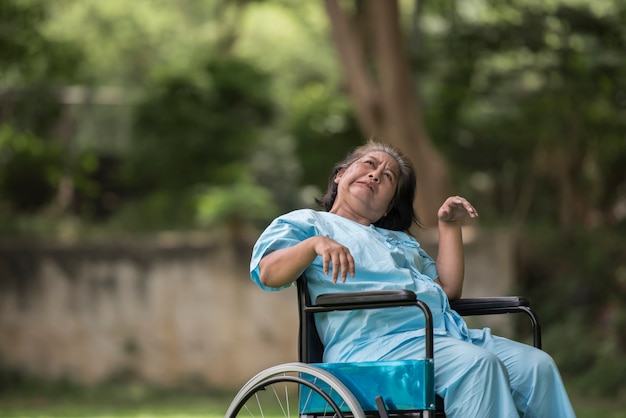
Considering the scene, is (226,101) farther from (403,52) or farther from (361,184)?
(361,184)

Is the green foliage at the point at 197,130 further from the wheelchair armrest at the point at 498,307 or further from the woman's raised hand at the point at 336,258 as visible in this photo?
the woman's raised hand at the point at 336,258

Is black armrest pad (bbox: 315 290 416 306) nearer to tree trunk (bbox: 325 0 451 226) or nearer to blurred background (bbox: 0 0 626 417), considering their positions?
blurred background (bbox: 0 0 626 417)

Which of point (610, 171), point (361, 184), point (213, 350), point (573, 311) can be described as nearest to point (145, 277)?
point (213, 350)

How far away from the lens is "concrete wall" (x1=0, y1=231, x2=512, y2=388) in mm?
9727

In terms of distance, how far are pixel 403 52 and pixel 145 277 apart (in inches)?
114

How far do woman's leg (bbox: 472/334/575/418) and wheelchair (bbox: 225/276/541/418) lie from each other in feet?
0.89

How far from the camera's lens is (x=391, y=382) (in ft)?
10.2

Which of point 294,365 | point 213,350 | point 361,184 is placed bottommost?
point 213,350

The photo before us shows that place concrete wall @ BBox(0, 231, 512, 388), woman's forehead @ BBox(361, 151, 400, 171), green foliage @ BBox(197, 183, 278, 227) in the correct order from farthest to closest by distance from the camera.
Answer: green foliage @ BBox(197, 183, 278, 227), concrete wall @ BBox(0, 231, 512, 388), woman's forehead @ BBox(361, 151, 400, 171)

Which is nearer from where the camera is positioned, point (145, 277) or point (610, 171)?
point (145, 277)

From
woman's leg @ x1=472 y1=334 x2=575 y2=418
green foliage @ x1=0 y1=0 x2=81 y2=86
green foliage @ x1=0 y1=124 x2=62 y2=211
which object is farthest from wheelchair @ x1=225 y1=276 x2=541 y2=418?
green foliage @ x1=0 y1=124 x2=62 y2=211

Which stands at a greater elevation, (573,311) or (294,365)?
(294,365)

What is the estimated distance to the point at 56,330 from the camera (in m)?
9.78

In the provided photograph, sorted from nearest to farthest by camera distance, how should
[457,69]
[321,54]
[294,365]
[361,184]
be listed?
[294,365], [361,184], [457,69], [321,54]
